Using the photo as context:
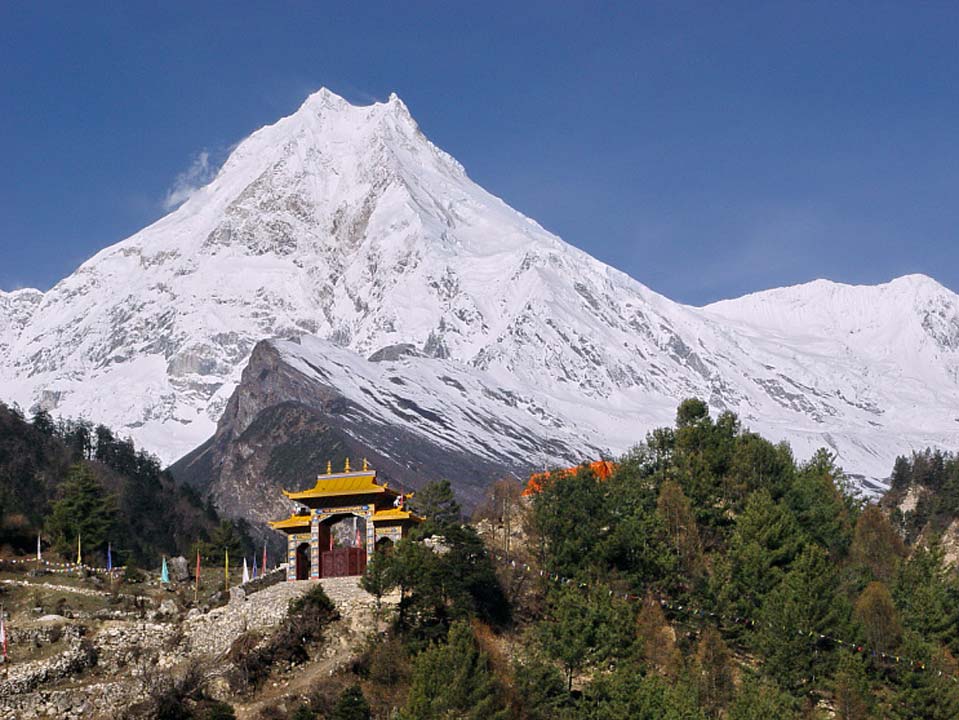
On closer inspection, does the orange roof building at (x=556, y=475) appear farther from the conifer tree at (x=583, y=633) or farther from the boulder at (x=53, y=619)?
the boulder at (x=53, y=619)

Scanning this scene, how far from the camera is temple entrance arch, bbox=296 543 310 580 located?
6544cm

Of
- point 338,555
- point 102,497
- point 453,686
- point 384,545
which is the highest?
point 102,497

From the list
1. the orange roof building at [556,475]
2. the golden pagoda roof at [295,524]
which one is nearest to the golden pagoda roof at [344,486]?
the golden pagoda roof at [295,524]

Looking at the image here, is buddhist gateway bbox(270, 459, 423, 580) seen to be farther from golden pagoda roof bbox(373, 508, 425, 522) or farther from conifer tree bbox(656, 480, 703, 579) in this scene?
conifer tree bbox(656, 480, 703, 579)

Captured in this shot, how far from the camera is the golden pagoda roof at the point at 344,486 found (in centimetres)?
6544

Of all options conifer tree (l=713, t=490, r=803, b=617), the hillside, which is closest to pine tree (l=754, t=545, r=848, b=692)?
conifer tree (l=713, t=490, r=803, b=617)

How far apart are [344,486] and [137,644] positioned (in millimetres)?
11789

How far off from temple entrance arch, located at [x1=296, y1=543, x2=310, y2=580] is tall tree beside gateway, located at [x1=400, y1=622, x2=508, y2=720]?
1234cm

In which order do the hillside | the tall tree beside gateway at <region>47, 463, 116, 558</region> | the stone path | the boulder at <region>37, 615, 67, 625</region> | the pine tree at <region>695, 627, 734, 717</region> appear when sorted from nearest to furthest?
1. the pine tree at <region>695, 627, 734, 717</region>
2. the stone path
3. the boulder at <region>37, 615, 67, 625</region>
4. the tall tree beside gateway at <region>47, 463, 116, 558</region>
5. the hillside

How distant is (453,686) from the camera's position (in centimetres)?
5134

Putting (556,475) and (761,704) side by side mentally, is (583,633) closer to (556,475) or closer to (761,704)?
(761,704)

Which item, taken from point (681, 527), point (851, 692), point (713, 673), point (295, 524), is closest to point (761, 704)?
point (851, 692)

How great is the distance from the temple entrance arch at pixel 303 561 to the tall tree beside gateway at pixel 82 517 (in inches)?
539

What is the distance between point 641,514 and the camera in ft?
225
